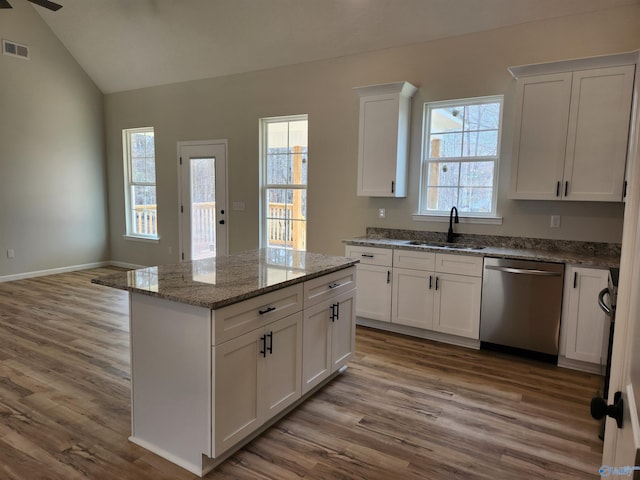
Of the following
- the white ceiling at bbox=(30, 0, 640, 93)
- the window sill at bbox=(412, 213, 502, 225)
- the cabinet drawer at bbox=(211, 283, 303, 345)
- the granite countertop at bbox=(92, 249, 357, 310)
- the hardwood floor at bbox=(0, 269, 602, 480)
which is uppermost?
the white ceiling at bbox=(30, 0, 640, 93)

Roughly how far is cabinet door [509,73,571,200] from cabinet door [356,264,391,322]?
1.45 metres

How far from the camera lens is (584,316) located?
10.9 ft

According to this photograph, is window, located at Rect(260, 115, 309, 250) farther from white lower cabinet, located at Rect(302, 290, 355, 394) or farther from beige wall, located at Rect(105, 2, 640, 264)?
white lower cabinet, located at Rect(302, 290, 355, 394)

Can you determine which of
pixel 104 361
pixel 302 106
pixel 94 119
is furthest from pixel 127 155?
pixel 104 361

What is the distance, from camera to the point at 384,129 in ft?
14.3

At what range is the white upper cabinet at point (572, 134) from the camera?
10.9 ft

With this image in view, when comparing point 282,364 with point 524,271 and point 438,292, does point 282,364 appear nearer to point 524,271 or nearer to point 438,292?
point 438,292

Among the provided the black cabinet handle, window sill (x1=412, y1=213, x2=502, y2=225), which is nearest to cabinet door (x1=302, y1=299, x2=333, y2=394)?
the black cabinet handle

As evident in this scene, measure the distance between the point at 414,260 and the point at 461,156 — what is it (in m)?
1.27

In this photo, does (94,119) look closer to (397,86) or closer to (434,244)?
(397,86)

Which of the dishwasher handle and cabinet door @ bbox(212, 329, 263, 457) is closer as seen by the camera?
cabinet door @ bbox(212, 329, 263, 457)

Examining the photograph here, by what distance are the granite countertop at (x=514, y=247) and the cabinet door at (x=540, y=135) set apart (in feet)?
1.69

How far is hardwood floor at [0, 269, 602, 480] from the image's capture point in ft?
7.14

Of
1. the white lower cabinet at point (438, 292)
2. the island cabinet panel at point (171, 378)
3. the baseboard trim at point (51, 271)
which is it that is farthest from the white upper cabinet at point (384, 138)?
the baseboard trim at point (51, 271)
